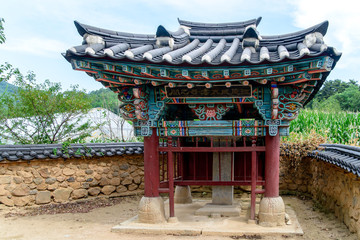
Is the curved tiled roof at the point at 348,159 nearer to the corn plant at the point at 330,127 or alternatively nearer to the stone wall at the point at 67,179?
the corn plant at the point at 330,127

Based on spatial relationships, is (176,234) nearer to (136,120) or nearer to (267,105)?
(136,120)

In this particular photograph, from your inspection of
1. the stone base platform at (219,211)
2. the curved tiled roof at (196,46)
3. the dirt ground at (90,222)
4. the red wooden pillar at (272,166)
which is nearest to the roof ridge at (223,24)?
the curved tiled roof at (196,46)

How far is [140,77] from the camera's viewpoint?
6.39m

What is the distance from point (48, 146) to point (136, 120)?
3.44m

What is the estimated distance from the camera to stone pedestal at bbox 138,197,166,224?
6.97m

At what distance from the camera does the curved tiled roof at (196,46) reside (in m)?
5.87

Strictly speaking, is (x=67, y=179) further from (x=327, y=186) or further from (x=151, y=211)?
(x=327, y=186)

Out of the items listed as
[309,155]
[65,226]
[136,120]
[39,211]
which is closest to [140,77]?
[136,120]

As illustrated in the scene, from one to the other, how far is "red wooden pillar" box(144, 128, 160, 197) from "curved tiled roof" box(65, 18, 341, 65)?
1860mm

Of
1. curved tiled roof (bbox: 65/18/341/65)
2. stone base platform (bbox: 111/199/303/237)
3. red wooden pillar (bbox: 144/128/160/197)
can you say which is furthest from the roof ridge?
stone base platform (bbox: 111/199/303/237)

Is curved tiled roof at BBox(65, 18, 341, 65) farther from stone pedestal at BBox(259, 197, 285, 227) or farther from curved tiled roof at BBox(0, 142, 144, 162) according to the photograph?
curved tiled roof at BBox(0, 142, 144, 162)

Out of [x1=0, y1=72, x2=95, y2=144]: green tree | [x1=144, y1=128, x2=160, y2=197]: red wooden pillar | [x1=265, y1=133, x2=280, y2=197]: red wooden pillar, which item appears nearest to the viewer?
[x1=265, y1=133, x2=280, y2=197]: red wooden pillar

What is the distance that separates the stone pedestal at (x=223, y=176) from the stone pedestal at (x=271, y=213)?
1.54 metres

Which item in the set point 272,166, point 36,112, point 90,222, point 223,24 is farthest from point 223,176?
point 36,112
